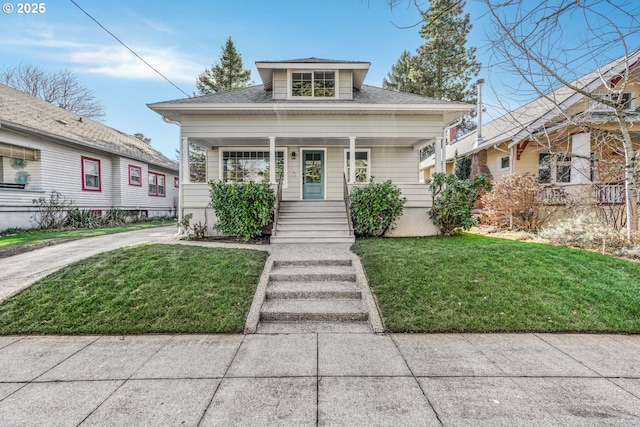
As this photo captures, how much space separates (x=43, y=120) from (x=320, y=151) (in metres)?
11.2

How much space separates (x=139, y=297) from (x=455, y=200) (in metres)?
7.83

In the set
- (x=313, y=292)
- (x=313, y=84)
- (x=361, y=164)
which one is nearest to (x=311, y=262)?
(x=313, y=292)

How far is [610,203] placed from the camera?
30.3ft

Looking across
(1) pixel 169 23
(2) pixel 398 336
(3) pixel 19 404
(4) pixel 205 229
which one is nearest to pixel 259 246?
(4) pixel 205 229

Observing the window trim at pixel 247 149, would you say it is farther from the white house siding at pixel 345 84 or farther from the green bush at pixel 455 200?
the green bush at pixel 455 200

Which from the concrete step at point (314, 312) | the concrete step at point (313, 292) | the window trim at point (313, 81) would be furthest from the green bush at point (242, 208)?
the window trim at point (313, 81)

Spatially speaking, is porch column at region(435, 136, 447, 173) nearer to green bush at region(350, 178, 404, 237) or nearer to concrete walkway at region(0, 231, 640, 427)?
green bush at region(350, 178, 404, 237)

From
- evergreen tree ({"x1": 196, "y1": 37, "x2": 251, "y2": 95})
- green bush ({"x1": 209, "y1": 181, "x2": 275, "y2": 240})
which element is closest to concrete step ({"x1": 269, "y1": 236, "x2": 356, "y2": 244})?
green bush ({"x1": 209, "y1": 181, "x2": 275, "y2": 240})

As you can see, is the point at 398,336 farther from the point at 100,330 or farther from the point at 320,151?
the point at 320,151

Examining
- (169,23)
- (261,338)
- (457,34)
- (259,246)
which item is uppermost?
(457,34)

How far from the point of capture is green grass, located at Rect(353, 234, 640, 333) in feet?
12.7

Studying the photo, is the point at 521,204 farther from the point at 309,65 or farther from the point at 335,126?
the point at 309,65

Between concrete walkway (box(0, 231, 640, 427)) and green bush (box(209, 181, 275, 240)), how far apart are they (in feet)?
14.8

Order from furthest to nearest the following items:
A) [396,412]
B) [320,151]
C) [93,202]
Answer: [93,202], [320,151], [396,412]
